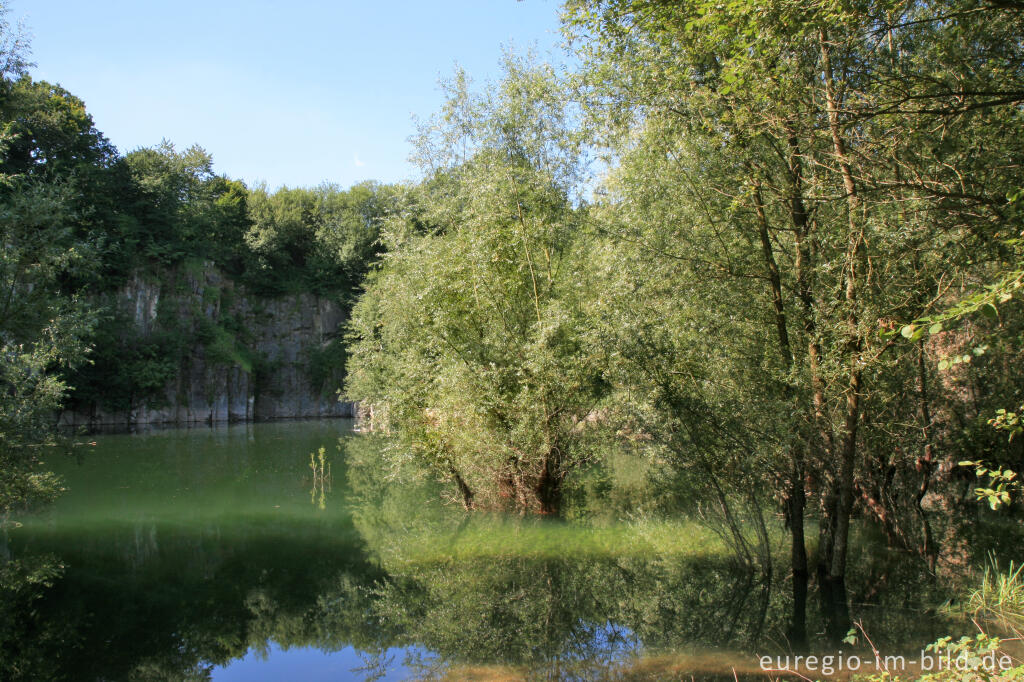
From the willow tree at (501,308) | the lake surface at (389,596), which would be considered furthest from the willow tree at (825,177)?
the willow tree at (501,308)

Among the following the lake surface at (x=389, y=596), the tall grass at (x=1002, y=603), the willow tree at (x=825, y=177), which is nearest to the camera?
the willow tree at (x=825, y=177)

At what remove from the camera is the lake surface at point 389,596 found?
7949 millimetres

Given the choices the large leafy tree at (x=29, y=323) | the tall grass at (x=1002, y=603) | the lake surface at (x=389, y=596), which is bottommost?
the lake surface at (x=389, y=596)

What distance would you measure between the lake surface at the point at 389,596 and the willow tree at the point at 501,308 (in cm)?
151

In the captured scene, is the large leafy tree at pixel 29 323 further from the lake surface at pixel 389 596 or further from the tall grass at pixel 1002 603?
the tall grass at pixel 1002 603

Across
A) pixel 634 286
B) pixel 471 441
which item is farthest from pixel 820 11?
pixel 471 441

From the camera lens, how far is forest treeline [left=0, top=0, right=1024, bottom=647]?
7203mm

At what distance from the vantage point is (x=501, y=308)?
1477 cm

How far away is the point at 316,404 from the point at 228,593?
167 feet

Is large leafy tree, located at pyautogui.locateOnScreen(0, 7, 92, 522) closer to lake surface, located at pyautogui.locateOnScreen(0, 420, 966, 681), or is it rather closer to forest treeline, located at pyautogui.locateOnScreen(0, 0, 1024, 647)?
forest treeline, located at pyautogui.locateOnScreen(0, 0, 1024, 647)

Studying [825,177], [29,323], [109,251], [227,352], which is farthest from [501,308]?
[227,352]

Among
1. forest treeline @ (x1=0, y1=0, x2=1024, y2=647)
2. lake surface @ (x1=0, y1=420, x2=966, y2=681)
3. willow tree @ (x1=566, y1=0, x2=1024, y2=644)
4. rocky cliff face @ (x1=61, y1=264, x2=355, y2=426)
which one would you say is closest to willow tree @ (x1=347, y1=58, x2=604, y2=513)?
forest treeline @ (x1=0, y1=0, x2=1024, y2=647)

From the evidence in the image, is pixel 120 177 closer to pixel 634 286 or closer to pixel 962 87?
pixel 634 286

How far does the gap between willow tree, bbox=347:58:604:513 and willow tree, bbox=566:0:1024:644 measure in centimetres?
390
